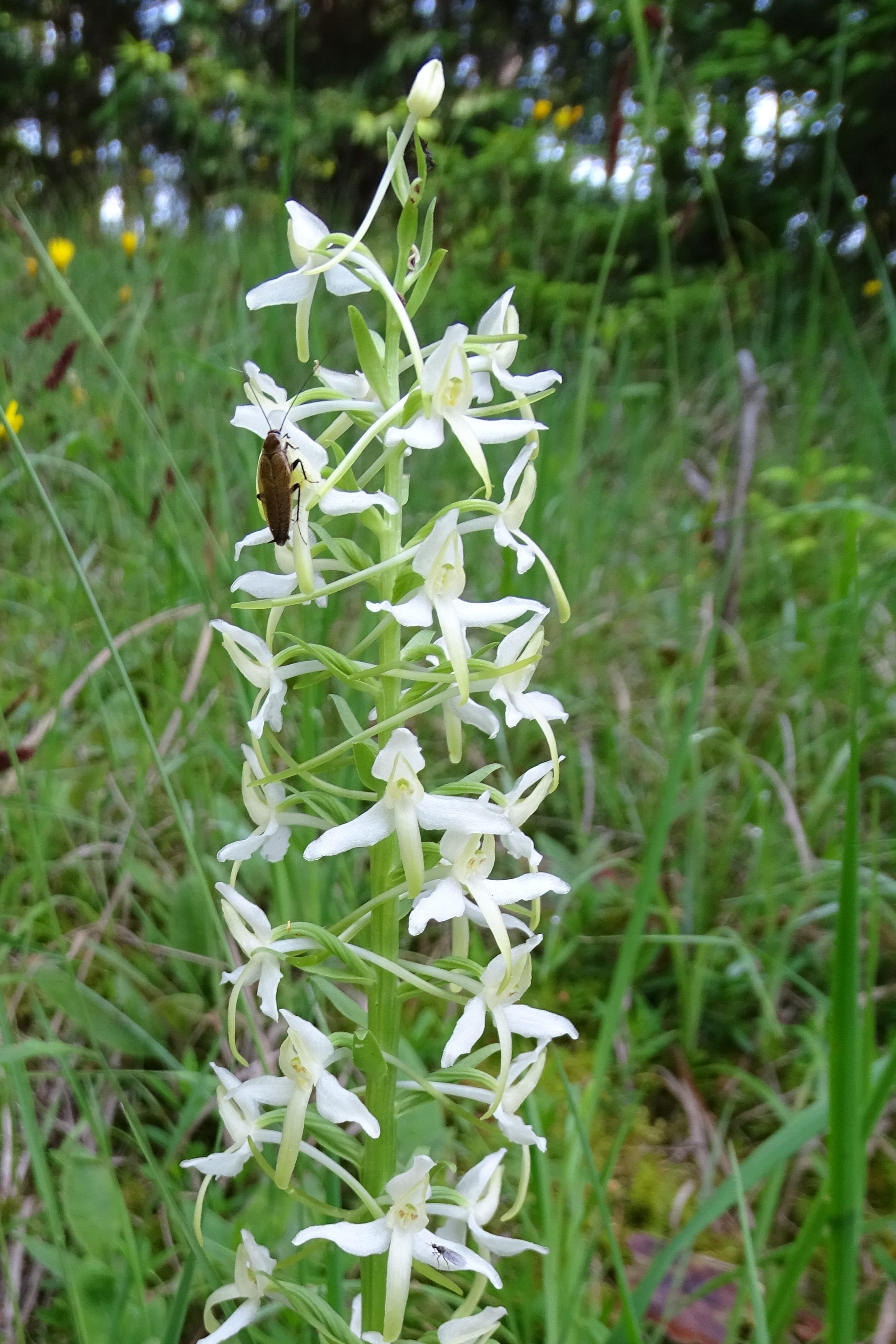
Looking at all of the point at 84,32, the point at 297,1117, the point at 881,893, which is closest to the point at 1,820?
the point at 297,1117

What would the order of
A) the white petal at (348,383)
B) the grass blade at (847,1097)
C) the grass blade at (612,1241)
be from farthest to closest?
the white petal at (348,383) < the grass blade at (612,1241) < the grass blade at (847,1097)

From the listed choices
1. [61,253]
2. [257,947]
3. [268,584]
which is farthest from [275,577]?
[61,253]

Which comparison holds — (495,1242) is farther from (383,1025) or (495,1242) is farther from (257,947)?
(257,947)

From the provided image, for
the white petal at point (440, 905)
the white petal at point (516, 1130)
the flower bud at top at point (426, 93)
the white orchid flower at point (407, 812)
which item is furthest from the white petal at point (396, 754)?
the flower bud at top at point (426, 93)

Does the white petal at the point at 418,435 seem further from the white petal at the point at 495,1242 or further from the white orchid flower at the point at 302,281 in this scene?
the white petal at the point at 495,1242

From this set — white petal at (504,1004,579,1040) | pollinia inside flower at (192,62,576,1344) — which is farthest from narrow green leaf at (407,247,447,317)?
white petal at (504,1004,579,1040)

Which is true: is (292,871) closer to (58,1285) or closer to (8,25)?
(58,1285)
